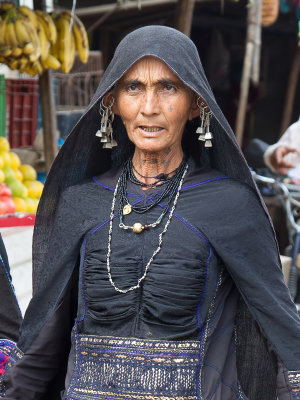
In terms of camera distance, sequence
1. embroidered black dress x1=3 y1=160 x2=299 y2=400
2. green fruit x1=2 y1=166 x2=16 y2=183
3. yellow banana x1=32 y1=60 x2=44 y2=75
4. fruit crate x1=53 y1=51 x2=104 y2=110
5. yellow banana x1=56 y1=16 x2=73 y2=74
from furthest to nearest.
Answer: fruit crate x1=53 y1=51 x2=104 y2=110 < yellow banana x1=56 y1=16 x2=73 y2=74 < yellow banana x1=32 y1=60 x2=44 y2=75 < green fruit x1=2 y1=166 x2=16 y2=183 < embroidered black dress x1=3 y1=160 x2=299 y2=400

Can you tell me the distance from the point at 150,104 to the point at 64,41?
3.85 meters

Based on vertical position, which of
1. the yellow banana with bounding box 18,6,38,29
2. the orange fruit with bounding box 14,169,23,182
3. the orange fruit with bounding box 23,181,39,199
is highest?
the yellow banana with bounding box 18,6,38,29

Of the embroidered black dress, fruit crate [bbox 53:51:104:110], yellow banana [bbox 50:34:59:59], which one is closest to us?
the embroidered black dress

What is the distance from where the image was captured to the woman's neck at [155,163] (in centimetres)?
217

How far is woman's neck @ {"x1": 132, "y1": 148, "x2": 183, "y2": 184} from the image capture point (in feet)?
7.13

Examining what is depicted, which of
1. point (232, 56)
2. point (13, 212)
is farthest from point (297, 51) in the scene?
point (13, 212)

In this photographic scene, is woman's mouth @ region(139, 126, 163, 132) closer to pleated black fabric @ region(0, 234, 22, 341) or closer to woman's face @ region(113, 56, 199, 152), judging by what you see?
woman's face @ region(113, 56, 199, 152)

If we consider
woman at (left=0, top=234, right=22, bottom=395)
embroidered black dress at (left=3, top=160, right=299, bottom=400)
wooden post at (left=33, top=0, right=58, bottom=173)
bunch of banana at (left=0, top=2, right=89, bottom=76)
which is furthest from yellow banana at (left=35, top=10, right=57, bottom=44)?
embroidered black dress at (left=3, top=160, right=299, bottom=400)

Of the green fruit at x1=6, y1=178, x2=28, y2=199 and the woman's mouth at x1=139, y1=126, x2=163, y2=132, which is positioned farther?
the green fruit at x1=6, y1=178, x2=28, y2=199

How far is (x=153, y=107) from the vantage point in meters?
2.01

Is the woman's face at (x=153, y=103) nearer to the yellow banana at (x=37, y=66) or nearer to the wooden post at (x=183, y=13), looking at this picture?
the yellow banana at (x=37, y=66)

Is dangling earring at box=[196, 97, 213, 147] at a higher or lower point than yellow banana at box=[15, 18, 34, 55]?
lower

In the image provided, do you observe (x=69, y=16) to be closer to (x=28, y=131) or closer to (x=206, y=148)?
(x=28, y=131)

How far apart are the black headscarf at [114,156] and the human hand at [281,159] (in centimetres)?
268
